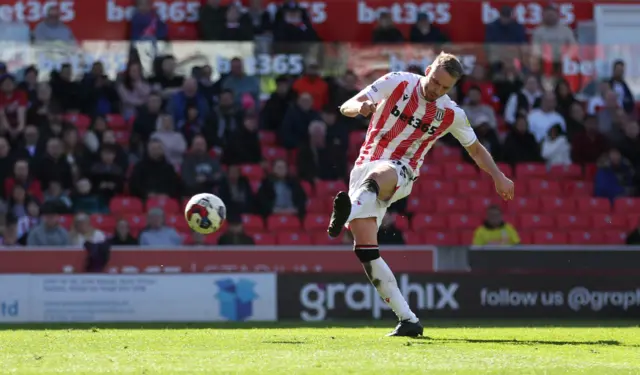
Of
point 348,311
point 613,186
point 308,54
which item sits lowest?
point 348,311

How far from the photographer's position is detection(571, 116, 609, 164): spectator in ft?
68.0

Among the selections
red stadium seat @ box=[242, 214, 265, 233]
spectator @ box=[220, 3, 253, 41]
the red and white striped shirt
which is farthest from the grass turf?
spectator @ box=[220, 3, 253, 41]

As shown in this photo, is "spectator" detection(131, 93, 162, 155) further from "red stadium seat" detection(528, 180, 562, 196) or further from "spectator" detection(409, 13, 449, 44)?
"red stadium seat" detection(528, 180, 562, 196)

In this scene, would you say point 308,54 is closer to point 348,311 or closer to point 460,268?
point 460,268

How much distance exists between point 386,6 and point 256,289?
32.0 ft

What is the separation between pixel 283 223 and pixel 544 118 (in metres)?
5.14

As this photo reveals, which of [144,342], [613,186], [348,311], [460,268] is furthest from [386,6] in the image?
[144,342]

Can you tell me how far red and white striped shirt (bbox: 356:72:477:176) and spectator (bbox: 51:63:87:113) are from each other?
10.6 m

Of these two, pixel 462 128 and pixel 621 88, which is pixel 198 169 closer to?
pixel 621 88

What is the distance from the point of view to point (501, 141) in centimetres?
2056

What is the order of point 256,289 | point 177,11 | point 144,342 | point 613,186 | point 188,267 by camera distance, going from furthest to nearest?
point 177,11
point 613,186
point 188,267
point 256,289
point 144,342

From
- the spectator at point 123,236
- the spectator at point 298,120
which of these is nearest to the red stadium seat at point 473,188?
the spectator at point 298,120

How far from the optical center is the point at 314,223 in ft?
62.1

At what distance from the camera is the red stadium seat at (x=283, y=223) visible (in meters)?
18.8
